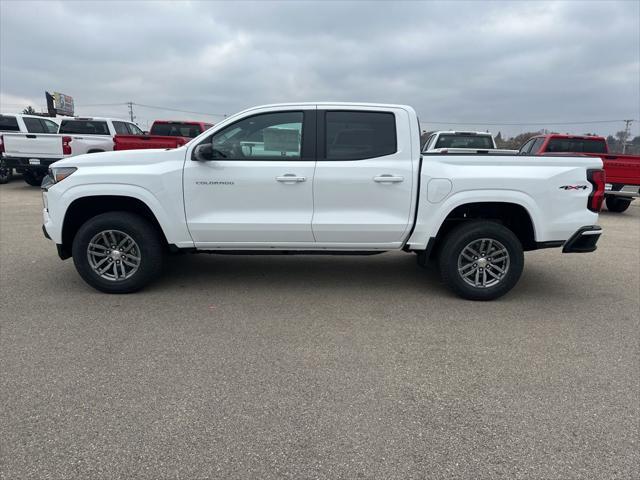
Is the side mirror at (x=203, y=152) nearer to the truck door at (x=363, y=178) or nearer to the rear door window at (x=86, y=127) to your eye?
the truck door at (x=363, y=178)

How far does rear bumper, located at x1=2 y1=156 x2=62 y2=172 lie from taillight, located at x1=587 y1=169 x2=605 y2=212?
12.9 metres

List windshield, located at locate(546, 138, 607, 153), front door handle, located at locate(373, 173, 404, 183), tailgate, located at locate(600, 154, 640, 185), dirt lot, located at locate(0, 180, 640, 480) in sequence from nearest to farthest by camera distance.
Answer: dirt lot, located at locate(0, 180, 640, 480), front door handle, located at locate(373, 173, 404, 183), tailgate, located at locate(600, 154, 640, 185), windshield, located at locate(546, 138, 607, 153)

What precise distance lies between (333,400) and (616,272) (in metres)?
4.92

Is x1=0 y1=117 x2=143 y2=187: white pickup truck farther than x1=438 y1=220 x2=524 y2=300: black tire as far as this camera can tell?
Yes

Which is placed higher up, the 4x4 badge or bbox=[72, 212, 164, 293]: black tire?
the 4x4 badge

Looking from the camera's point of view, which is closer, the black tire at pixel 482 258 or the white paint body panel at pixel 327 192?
the white paint body panel at pixel 327 192

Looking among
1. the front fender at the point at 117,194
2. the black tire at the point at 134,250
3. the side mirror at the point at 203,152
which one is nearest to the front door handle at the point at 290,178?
the side mirror at the point at 203,152

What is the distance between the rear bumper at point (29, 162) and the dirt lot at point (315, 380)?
8606 millimetres

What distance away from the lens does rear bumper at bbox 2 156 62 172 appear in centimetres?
1266

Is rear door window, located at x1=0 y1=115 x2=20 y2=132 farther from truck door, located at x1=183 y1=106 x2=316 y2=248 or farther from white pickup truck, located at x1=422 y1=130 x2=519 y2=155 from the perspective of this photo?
truck door, located at x1=183 y1=106 x2=316 y2=248

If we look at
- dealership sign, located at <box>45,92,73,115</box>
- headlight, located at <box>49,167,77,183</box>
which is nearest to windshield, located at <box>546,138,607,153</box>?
headlight, located at <box>49,167,77,183</box>

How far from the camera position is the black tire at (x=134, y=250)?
4.59m

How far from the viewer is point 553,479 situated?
2.28 meters

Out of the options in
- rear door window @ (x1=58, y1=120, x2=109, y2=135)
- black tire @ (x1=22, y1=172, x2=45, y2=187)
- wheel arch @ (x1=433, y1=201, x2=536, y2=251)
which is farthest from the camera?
rear door window @ (x1=58, y1=120, x2=109, y2=135)
